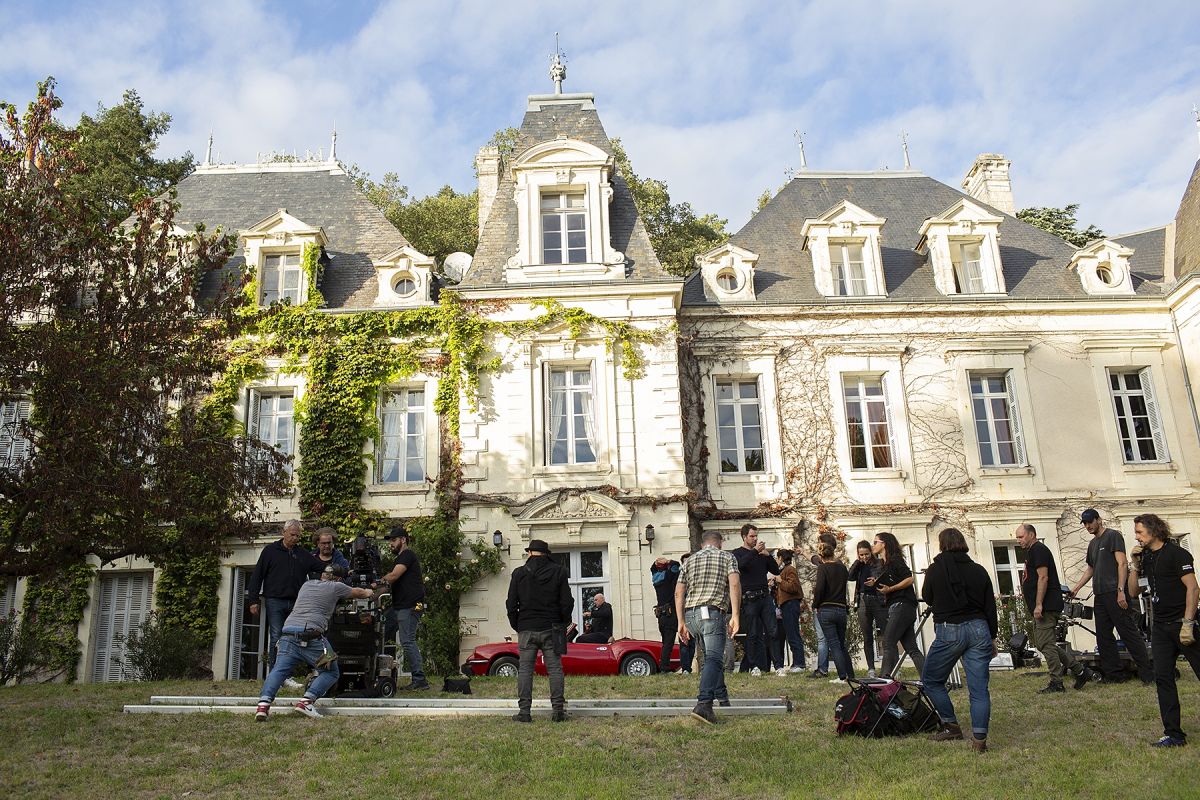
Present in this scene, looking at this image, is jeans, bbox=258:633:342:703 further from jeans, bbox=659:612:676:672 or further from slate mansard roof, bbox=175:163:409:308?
slate mansard roof, bbox=175:163:409:308

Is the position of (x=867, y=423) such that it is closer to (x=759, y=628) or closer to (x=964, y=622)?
(x=759, y=628)

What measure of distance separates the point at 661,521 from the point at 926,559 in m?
5.44

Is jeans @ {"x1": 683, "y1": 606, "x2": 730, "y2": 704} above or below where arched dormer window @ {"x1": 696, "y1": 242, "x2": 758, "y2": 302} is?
below

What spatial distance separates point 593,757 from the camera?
7637 millimetres

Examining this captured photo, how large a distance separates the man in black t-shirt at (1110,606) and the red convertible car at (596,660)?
5.93 metres

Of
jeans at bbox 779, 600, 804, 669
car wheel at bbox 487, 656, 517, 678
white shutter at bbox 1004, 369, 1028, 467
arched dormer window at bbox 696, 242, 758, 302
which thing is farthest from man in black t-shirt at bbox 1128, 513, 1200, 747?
arched dormer window at bbox 696, 242, 758, 302

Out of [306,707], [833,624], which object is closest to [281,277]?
[306,707]

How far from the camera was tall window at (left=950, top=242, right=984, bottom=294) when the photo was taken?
2117 centimetres

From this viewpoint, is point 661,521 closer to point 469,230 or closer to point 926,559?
point 926,559

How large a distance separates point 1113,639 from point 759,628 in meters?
4.26

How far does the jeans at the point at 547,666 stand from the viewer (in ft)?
29.2

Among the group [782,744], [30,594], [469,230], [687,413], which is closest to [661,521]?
[687,413]

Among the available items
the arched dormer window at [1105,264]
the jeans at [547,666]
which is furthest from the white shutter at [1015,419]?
the jeans at [547,666]

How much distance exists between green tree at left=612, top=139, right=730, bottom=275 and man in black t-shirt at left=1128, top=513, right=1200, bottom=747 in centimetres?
2420
